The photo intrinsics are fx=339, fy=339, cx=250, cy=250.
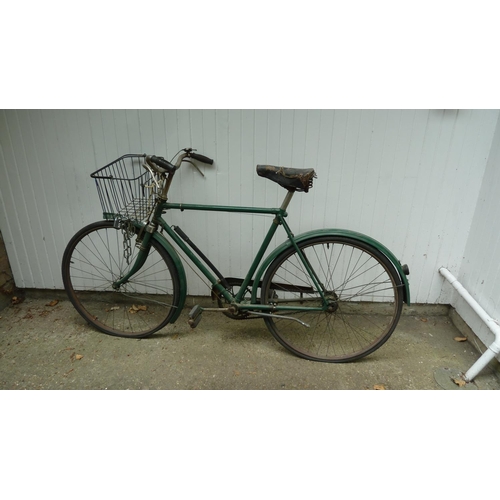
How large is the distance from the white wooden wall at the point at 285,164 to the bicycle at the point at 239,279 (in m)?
0.17

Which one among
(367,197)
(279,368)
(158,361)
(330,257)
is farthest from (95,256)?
(367,197)

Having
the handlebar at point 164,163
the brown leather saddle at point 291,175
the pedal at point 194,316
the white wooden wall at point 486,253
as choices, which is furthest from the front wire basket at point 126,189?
the white wooden wall at point 486,253

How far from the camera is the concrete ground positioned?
2131mm

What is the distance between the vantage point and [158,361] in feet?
7.50

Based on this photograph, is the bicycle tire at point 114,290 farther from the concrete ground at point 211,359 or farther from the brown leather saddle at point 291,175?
the brown leather saddle at point 291,175

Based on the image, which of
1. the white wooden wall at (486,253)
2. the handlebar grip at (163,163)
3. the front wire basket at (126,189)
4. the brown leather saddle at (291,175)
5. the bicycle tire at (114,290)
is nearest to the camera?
the brown leather saddle at (291,175)

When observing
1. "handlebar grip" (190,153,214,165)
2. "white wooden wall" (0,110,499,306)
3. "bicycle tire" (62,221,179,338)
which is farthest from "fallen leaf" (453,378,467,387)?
"handlebar grip" (190,153,214,165)

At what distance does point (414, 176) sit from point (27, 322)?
123 inches

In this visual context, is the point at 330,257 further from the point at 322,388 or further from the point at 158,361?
the point at 158,361

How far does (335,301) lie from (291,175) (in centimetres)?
88

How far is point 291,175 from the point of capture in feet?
6.38

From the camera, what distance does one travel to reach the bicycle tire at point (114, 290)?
2.57m

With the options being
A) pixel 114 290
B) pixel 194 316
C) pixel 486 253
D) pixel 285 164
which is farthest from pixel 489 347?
pixel 114 290

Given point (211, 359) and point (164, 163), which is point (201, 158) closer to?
point (164, 163)
